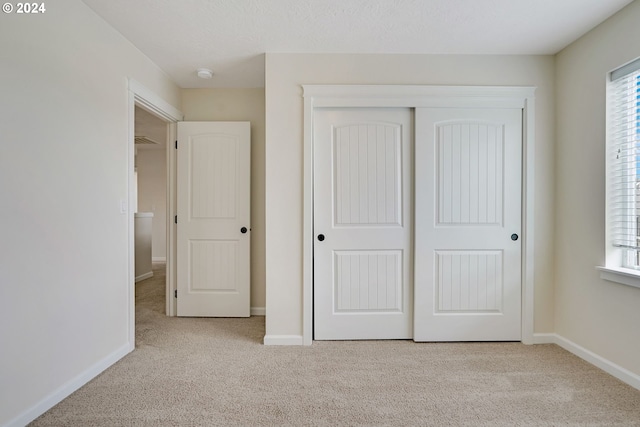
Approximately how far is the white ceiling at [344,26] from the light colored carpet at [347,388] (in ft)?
8.02

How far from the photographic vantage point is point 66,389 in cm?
189

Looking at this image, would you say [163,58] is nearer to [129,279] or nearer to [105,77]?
[105,77]

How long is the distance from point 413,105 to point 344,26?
2.79 ft

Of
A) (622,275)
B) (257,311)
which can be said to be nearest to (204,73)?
(257,311)

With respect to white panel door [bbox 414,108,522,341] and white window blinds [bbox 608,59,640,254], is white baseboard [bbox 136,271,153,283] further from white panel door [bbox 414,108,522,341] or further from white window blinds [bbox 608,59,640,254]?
white window blinds [bbox 608,59,640,254]

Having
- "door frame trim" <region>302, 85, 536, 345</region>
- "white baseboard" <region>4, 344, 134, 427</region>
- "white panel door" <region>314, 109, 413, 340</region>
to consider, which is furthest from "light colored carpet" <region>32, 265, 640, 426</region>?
"door frame trim" <region>302, 85, 536, 345</region>

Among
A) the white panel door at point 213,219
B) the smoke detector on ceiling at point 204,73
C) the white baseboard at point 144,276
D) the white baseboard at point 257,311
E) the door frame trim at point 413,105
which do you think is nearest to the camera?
the door frame trim at point 413,105

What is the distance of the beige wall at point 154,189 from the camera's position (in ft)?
23.2

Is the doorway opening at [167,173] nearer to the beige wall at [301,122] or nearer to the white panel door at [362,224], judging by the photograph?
the beige wall at [301,122]

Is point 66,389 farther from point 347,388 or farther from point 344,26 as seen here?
point 344,26

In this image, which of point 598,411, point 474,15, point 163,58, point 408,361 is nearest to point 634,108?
point 474,15

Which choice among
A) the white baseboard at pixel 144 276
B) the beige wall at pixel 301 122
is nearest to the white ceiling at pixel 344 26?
the beige wall at pixel 301 122

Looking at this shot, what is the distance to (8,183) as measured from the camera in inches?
61.5

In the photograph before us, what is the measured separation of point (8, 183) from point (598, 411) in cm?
337
